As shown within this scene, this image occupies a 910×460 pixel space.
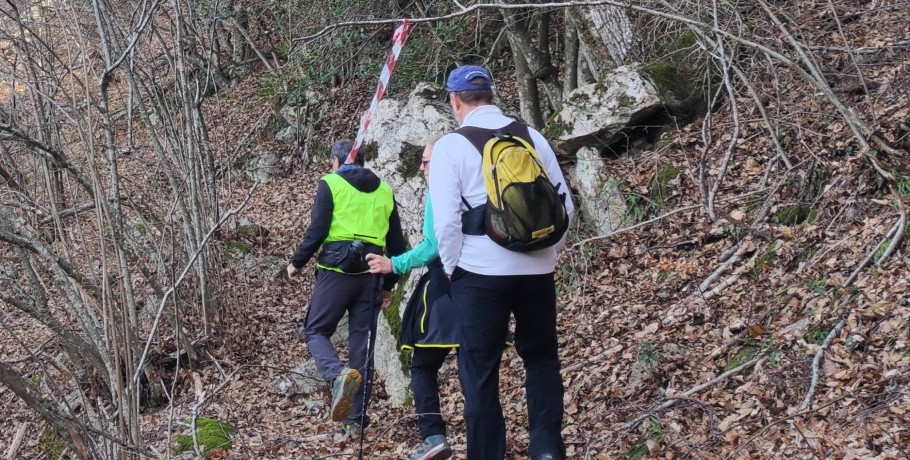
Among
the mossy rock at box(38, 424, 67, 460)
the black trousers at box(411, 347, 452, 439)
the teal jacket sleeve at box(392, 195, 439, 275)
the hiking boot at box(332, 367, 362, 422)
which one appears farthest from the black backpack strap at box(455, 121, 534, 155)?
the mossy rock at box(38, 424, 67, 460)

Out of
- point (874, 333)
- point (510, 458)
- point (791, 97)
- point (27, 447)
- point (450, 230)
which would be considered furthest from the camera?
point (791, 97)

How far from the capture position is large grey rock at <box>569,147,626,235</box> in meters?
7.40

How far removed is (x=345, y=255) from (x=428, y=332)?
4.22 feet

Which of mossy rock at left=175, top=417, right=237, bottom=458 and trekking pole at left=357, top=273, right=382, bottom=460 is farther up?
trekking pole at left=357, top=273, right=382, bottom=460

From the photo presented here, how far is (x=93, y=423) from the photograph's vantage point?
3602mm

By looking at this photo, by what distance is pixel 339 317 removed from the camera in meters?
5.66

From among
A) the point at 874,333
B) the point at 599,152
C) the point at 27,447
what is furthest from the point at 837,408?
the point at 27,447

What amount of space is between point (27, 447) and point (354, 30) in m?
7.83

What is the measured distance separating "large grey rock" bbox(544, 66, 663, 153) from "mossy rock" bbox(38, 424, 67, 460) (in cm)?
501

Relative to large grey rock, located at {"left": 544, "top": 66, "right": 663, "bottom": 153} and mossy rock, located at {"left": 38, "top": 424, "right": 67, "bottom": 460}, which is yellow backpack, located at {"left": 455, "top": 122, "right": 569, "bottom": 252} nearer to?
mossy rock, located at {"left": 38, "top": 424, "right": 67, "bottom": 460}

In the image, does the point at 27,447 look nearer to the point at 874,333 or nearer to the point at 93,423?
the point at 93,423

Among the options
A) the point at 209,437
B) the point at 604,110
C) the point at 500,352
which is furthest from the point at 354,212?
the point at 604,110

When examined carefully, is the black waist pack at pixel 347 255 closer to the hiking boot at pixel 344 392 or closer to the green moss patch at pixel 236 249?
the hiking boot at pixel 344 392

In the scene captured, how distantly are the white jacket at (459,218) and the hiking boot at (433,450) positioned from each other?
1194mm
